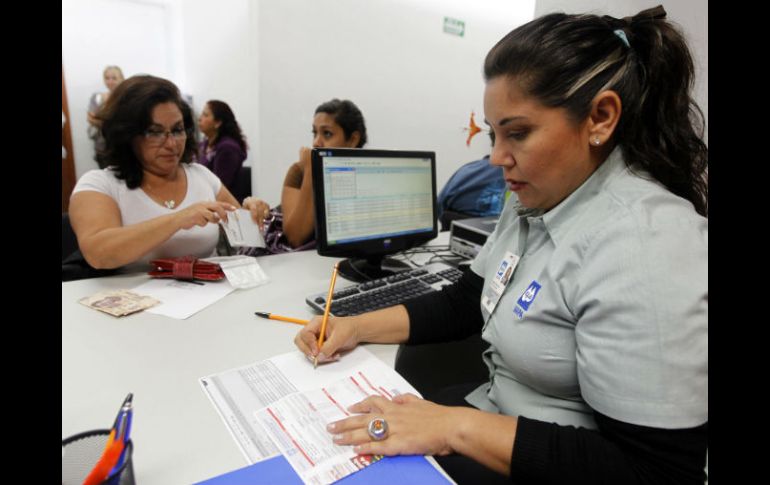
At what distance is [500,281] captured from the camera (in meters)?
0.83

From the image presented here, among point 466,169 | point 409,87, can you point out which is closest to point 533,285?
point 466,169

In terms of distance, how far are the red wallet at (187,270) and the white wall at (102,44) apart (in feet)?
13.7

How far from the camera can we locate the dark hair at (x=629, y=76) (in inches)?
27.1

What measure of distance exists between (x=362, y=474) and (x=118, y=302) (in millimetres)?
851

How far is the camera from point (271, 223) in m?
1.90

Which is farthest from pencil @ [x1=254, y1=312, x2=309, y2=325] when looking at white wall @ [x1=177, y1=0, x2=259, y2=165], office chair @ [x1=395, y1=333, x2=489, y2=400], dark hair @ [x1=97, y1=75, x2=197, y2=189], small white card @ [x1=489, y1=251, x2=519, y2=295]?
white wall @ [x1=177, y1=0, x2=259, y2=165]

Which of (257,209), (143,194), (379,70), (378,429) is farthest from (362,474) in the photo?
(379,70)

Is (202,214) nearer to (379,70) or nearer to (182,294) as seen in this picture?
(182,294)

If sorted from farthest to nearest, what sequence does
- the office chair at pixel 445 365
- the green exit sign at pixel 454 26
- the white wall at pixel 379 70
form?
the green exit sign at pixel 454 26, the white wall at pixel 379 70, the office chair at pixel 445 365

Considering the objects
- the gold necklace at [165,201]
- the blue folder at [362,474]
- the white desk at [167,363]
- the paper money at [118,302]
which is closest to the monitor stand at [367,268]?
the white desk at [167,363]

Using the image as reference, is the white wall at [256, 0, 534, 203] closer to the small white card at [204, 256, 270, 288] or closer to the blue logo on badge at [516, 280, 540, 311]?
the small white card at [204, 256, 270, 288]

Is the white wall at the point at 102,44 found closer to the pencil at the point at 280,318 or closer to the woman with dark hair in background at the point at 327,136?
the woman with dark hair in background at the point at 327,136

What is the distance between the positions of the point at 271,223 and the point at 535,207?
1.34 metres

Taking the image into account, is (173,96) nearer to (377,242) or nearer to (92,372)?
(377,242)
